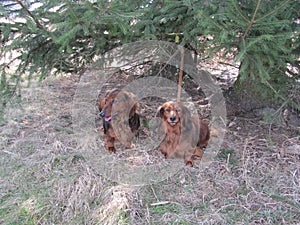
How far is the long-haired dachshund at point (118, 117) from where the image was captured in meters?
3.45

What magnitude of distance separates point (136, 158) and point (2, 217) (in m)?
1.48

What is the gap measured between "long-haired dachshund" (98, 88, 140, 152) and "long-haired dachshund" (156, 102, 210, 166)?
1.50 feet

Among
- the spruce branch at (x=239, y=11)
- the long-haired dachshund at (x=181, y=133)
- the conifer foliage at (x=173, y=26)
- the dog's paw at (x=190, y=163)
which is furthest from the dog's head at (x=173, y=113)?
the spruce branch at (x=239, y=11)

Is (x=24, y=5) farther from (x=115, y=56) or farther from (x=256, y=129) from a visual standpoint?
(x=256, y=129)

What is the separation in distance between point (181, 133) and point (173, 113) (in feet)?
1.08

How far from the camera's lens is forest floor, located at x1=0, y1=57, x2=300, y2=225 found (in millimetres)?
2582

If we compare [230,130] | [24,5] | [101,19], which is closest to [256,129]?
[230,130]

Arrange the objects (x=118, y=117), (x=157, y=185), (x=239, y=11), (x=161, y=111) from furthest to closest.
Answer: (x=118, y=117) < (x=161, y=111) < (x=157, y=185) < (x=239, y=11)

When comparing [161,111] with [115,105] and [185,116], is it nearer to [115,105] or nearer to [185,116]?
[185,116]

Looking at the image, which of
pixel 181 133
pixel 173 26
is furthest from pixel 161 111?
pixel 173 26

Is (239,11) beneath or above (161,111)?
above

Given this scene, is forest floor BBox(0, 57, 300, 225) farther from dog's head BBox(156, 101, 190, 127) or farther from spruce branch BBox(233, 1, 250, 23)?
spruce branch BBox(233, 1, 250, 23)

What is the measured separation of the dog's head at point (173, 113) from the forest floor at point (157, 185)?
0.55m

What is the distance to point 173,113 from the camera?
3.06m
